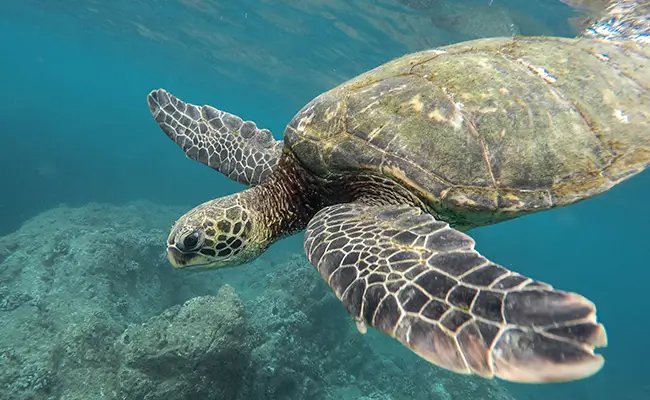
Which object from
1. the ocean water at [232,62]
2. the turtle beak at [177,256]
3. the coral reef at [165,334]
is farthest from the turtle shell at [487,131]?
the ocean water at [232,62]

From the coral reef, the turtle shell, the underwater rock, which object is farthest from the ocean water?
the turtle shell

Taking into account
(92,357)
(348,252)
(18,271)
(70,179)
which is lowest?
(70,179)

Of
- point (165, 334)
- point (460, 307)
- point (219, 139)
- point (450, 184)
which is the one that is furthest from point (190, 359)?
point (460, 307)

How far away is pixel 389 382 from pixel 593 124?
9551 millimetres

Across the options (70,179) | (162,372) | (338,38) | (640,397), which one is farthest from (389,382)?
(70,179)

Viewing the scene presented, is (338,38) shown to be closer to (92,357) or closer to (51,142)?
(92,357)

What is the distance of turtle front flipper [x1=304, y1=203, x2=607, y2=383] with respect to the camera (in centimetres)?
132

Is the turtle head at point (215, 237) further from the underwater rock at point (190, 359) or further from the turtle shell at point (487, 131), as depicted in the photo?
the underwater rock at point (190, 359)

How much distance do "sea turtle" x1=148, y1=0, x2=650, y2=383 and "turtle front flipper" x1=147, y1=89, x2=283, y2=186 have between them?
0.70 m

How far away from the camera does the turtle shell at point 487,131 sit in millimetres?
2639

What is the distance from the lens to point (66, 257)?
11.0 m

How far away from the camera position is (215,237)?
296 centimetres

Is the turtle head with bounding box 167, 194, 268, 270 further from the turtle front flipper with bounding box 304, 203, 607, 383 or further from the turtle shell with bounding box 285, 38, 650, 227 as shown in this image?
the turtle front flipper with bounding box 304, 203, 607, 383

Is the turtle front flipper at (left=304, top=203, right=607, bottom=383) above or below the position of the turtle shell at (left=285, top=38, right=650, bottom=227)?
below
